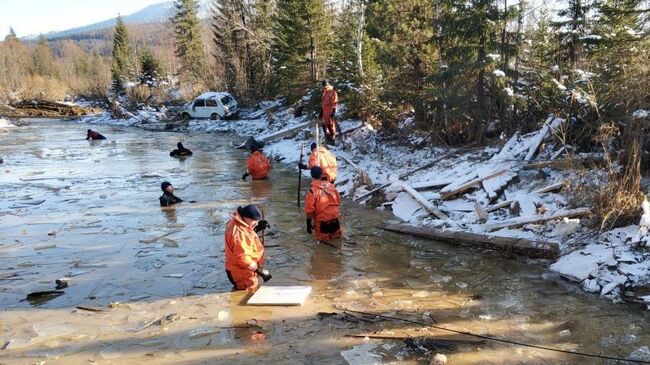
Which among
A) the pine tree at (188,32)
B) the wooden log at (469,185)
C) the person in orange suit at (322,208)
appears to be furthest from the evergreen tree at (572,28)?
the pine tree at (188,32)

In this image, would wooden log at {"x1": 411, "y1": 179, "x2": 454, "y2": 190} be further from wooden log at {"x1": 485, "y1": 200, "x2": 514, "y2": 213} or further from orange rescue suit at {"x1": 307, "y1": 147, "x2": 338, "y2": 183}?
orange rescue suit at {"x1": 307, "y1": 147, "x2": 338, "y2": 183}

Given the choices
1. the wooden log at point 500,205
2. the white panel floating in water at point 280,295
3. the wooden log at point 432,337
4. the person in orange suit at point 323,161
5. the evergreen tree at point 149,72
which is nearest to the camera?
the wooden log at point 432,337

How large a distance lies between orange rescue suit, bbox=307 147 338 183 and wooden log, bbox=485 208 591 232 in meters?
3.46

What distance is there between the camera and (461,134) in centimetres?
1343

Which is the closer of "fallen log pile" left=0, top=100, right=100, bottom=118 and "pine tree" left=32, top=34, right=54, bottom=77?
"fallen log pile" left=0, top=100, right=100, bottom=118

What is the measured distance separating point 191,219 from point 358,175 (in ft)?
13.6

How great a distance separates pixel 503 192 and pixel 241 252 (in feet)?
18.0

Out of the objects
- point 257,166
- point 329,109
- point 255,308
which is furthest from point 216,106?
point 255,308

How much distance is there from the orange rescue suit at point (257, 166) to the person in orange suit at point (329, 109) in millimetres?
2561

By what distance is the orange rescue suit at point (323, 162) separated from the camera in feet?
33.5

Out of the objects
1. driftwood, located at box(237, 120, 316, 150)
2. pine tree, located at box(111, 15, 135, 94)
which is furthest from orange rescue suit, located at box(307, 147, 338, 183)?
pine tree, located at box(111, 15, 135, 94)

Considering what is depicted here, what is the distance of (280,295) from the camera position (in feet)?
21.1

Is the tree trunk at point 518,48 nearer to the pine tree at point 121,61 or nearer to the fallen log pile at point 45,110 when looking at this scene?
the fallen log pile at point 45,110

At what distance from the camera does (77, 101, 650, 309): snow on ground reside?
6496mm
